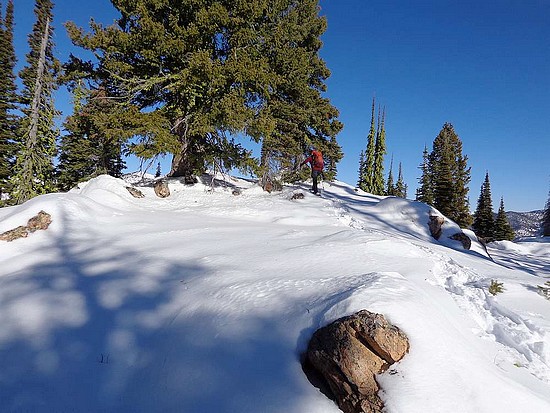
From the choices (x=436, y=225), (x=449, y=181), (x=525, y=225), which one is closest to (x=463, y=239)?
(x=436, y=225)

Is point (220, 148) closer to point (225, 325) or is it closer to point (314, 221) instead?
point (314, 221)

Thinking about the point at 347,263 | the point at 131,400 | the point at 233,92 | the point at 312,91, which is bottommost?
the point at 131,400

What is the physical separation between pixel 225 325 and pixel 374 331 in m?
1.45

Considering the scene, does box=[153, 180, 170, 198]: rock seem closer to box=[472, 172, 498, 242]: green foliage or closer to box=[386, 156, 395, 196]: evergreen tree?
box=[472, 172, 498, 242]: green foliage

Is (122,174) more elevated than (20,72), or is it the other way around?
(20,72)

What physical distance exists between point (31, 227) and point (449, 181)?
29179 mm

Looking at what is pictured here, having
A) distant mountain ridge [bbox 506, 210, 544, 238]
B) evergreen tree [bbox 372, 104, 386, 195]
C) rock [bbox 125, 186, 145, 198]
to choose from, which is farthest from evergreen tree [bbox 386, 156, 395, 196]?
rock [bbox 125, 186, 145, 198]

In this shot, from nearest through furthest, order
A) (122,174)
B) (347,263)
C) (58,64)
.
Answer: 1. (347,263)
2. (58,64)
3. (122,174)

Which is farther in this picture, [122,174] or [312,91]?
[122,174]

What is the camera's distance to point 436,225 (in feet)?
34.0

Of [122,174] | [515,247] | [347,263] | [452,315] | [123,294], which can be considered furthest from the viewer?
[122,174]

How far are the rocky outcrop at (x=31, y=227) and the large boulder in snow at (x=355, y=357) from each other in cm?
619

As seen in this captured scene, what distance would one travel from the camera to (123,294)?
3709 millimetres

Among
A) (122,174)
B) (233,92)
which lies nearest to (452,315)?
(233,92)
